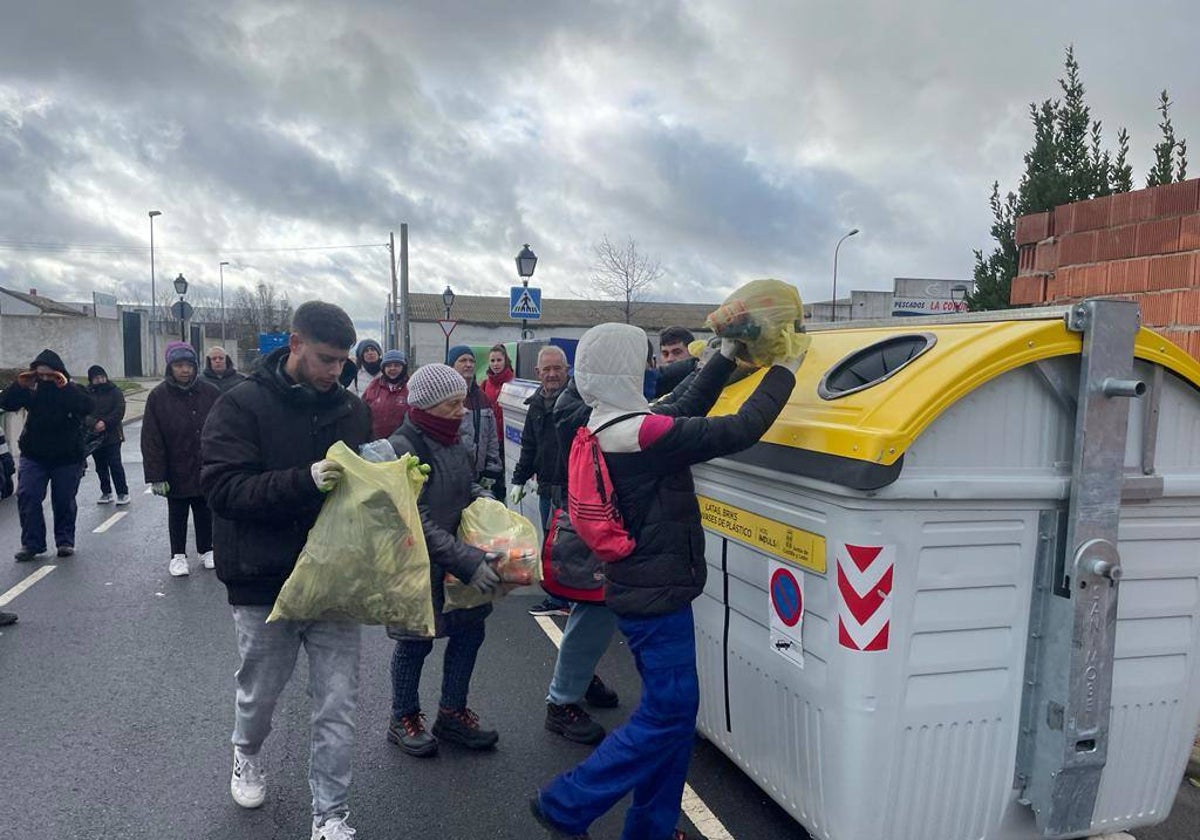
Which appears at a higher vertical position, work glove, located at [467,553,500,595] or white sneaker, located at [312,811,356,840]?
work glove, located at [467,553,500,595]

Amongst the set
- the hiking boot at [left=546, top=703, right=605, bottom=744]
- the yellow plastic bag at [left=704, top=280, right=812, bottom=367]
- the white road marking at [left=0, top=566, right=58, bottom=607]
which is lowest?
the white road marking at [left=0, top=566, right=58, bottom=607]

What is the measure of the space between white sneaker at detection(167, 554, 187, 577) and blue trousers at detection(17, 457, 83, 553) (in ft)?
4.00

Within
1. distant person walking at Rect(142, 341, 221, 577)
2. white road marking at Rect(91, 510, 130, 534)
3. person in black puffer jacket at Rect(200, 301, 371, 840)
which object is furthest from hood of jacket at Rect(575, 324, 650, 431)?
white road marking at Rect(91, 510, 130, 534)

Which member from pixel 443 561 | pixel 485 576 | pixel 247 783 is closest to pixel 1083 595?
pixel 485 576

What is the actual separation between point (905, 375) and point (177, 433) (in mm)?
5655

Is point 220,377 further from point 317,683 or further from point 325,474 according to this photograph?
point 325,474

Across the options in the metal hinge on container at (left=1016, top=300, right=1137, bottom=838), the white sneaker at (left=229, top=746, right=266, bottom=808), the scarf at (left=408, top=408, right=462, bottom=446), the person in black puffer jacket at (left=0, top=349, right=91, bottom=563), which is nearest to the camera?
the metal hinge on container at (left=1016, top=300, right=1137, bottom=838)

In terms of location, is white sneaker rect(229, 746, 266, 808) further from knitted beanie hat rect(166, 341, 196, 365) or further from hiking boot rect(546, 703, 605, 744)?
knitted beanie hat rect(166, 341, 196, 365)

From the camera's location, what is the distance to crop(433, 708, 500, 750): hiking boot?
12.4ft

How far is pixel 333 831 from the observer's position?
2938mm

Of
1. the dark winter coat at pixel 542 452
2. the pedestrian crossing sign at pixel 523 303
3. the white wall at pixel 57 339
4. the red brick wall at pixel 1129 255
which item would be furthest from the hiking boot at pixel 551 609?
the white wall at pixel 57 339

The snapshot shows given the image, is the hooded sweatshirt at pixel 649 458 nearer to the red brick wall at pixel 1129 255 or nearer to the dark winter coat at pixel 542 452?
the dark winter coat at pixel 542 452

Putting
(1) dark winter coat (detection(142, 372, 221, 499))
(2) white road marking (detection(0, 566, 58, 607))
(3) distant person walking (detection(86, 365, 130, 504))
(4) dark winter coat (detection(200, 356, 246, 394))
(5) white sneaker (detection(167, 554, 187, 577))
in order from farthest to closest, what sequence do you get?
(3) distant person walking (detection(86, 365, 130, 504)) → (4) dark winter coat (detection(200, 356, 246, 394)) → (5) white sneaker (detection(167, 554, 187, 577)) → (1) dark winter coat (detection(142, 372, 221, 499)) → (2) white road marking (detection(0, 566, 58, 607))

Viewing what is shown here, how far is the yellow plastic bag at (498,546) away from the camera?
349 cm
